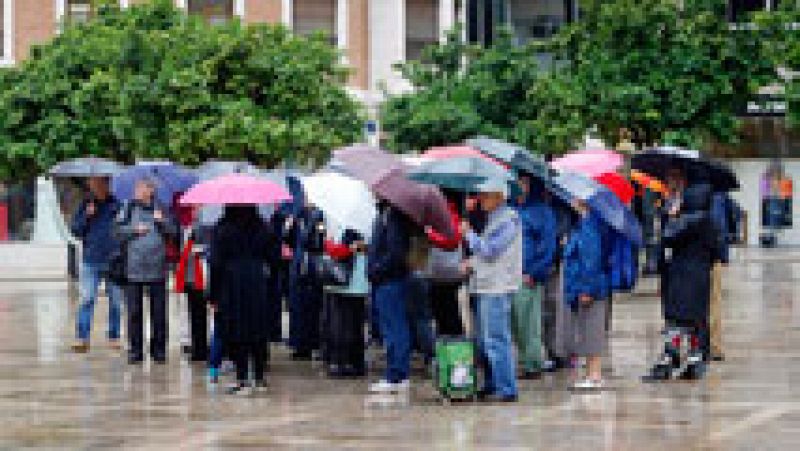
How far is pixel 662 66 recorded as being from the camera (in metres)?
50.3

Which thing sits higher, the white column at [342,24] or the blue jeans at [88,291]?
the white column at [342,24]

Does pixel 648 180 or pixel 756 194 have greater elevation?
pixel 648 180

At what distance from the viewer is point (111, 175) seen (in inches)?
952

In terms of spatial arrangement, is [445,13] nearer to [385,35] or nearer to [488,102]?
[385,35]

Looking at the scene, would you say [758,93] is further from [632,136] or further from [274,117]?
[274,117]

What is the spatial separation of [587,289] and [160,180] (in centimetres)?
584

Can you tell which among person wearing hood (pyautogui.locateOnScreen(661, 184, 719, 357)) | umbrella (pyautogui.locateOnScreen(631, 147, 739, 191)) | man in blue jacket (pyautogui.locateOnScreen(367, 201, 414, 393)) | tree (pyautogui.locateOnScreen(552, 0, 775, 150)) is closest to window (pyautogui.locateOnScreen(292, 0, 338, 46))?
tree (pyautogui.locateOnScreen(552, 0, 775, 150))

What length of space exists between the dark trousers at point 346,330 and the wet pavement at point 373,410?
0.38 metres

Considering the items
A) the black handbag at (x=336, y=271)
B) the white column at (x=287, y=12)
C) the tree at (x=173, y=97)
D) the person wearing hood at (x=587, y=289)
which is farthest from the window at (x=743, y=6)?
the person wearing hood at (x=587, y=289)

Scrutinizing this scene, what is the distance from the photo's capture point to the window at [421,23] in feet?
198

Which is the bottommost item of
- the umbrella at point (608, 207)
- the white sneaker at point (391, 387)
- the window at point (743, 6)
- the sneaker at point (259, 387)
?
the sneaker at point (259, 387)

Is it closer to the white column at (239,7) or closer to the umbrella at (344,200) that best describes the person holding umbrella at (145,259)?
the umbrella at (344,200)

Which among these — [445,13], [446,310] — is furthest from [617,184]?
[445,13]

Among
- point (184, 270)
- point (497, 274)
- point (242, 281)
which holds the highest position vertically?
point (497, 274)
